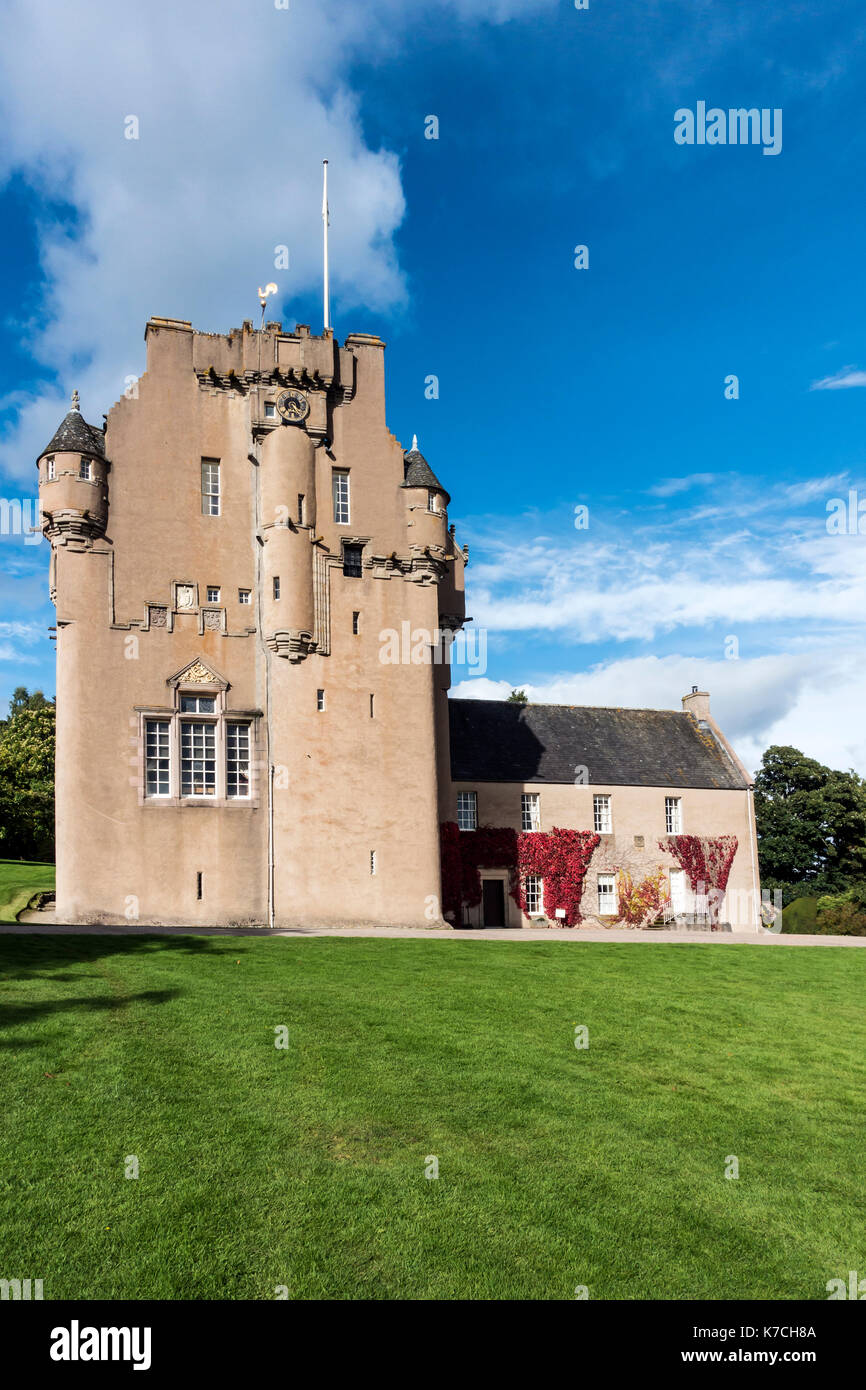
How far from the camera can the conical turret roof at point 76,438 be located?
28.8 m

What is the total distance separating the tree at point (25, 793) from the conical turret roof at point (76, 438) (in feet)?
98.6

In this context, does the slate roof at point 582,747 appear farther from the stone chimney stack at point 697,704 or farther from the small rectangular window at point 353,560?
the small rectangular window at point 353,560

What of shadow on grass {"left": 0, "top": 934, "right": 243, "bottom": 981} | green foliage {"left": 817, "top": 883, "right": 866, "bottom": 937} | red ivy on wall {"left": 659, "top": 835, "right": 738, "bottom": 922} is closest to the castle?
shadow on grass {"left": 0, "top": 934, "right": 243, "bottom": 981}

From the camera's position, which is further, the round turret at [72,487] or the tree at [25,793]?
the tree at [25,793]

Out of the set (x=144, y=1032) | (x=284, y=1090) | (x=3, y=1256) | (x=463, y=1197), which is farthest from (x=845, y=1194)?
(x=144, y=1032)

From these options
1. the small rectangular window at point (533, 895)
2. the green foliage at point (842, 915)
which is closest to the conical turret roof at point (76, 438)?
the small rectangular window at point (533, 895)

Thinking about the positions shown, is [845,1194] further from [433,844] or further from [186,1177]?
[433,844]

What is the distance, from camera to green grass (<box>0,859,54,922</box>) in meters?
30.6

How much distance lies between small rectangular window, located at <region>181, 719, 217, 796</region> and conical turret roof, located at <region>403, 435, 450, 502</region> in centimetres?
1072

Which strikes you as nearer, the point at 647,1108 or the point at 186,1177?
the point at 186,1177

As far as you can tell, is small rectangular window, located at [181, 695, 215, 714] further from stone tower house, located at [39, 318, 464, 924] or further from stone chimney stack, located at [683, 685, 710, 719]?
stone chimney stack, located at [683, 685, 710, 719]
